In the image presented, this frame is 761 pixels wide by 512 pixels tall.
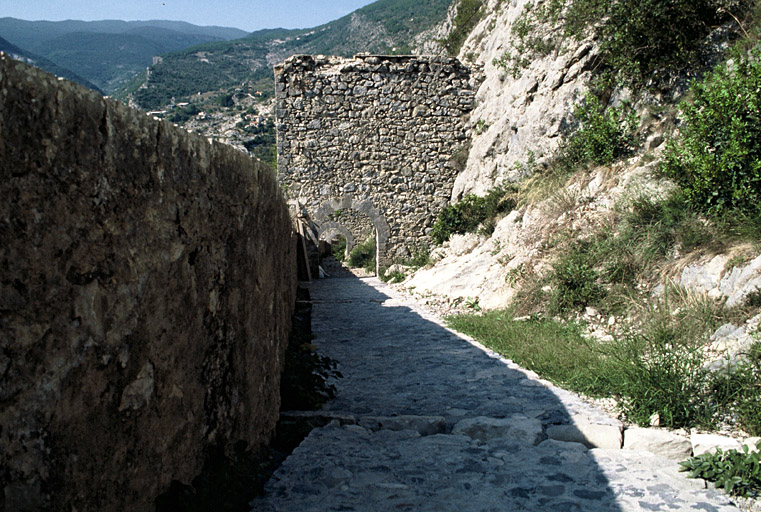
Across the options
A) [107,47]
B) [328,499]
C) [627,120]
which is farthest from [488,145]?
[107,47]

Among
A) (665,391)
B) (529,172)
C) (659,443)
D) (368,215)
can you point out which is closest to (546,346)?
(665,391)

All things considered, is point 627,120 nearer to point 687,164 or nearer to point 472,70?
point 687,164

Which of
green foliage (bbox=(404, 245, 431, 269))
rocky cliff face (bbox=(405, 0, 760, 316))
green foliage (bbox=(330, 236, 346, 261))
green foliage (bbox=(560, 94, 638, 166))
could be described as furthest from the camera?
green foliage (bbox=(330, 236, 346, 261))

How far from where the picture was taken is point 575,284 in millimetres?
6547

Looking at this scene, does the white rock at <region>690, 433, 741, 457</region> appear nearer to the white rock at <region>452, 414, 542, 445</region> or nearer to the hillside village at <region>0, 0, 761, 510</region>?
the hillside village at <region>0, 0, 761, 510</region>

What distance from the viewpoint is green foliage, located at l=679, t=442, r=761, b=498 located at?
8.36 ft

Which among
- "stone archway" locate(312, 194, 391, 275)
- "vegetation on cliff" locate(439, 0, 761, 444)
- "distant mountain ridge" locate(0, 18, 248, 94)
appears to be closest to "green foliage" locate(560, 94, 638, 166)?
"vegetation on cliff" locate(439, 0, 761, 444)

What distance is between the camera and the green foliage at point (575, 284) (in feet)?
20.8

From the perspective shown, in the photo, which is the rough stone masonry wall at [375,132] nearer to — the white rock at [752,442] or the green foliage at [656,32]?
the green foliage at [656,32]

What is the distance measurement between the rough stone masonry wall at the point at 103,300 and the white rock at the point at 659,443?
2.21 m

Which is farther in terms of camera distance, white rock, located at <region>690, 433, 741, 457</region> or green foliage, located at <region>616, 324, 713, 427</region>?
green foliage, located at <region>616, 324, 713, 427</region>

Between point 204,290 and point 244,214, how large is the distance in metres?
0.73

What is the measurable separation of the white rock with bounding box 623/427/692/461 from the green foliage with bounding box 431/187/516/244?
27.1ft

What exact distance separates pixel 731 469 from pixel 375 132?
1308 cm
